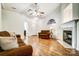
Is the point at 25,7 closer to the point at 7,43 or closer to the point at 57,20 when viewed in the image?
the point at 57,20

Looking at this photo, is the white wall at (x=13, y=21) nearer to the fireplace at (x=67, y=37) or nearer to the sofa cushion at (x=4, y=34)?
the sofa cushion at (x=4, y=34)

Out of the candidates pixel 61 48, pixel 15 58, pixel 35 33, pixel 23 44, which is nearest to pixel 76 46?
pixel 61 48

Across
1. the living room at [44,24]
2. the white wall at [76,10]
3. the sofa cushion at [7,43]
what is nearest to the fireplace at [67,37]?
the living room at [44,24]

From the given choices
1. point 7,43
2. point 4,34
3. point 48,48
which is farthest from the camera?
point 48,48

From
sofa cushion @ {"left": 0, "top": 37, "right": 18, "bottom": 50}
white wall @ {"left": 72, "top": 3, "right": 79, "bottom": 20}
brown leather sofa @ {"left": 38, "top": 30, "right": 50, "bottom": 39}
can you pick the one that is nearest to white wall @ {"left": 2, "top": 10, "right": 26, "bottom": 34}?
sofa cushion @ {"left": 0, "top": 37, "right": 18, "bottom": 50}

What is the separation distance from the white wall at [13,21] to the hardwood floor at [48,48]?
0.29 m

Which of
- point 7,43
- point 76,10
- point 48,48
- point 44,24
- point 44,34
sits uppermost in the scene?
point 76,10

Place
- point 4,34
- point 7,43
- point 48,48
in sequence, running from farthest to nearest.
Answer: point 48,48
point 4,34
point 7,43

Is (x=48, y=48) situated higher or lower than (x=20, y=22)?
lower

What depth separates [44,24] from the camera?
237 centimetres

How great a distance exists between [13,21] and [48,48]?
82 centimetres

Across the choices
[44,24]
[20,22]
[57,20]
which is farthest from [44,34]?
[20,22]

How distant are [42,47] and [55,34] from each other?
0.35 metres

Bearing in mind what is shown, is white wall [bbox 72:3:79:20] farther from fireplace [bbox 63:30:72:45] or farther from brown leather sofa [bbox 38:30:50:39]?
brown leather sofa [bbox 38:30:50:39]
